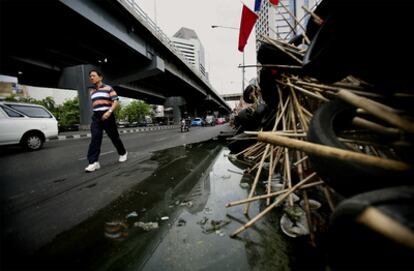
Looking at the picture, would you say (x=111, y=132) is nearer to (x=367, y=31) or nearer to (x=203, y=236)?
(x=203, y=236)

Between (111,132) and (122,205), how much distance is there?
1.99 m

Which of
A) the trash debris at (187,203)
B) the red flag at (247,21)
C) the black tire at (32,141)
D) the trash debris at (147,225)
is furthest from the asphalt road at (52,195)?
the red flag at (247,21)

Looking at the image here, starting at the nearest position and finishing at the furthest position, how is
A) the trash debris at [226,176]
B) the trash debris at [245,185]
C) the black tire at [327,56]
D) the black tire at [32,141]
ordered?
1. the black tire at [327,56]
2. the trash debris at [245,185]
3. the trash debris at [226,176]
4. the black tire at [32,141]

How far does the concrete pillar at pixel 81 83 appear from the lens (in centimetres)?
1772

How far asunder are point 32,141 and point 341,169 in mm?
8517

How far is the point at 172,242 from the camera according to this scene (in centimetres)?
126

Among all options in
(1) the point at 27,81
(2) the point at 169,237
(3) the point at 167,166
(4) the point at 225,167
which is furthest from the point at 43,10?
(1) the point at 27,81

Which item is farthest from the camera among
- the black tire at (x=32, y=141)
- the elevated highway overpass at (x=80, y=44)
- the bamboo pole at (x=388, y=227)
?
the elevated highway overpass at (x=80, y=44)

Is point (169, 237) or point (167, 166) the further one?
point (167, 166)

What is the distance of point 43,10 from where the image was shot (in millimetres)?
8617

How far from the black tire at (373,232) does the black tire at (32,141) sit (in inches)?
332

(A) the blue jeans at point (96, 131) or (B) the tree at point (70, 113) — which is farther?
(B) the tree at point (70, 113)

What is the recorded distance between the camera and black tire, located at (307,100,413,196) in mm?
741

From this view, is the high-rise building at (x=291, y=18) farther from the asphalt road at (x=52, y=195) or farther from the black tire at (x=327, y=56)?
the asphalt road at (x=52, y=195)
